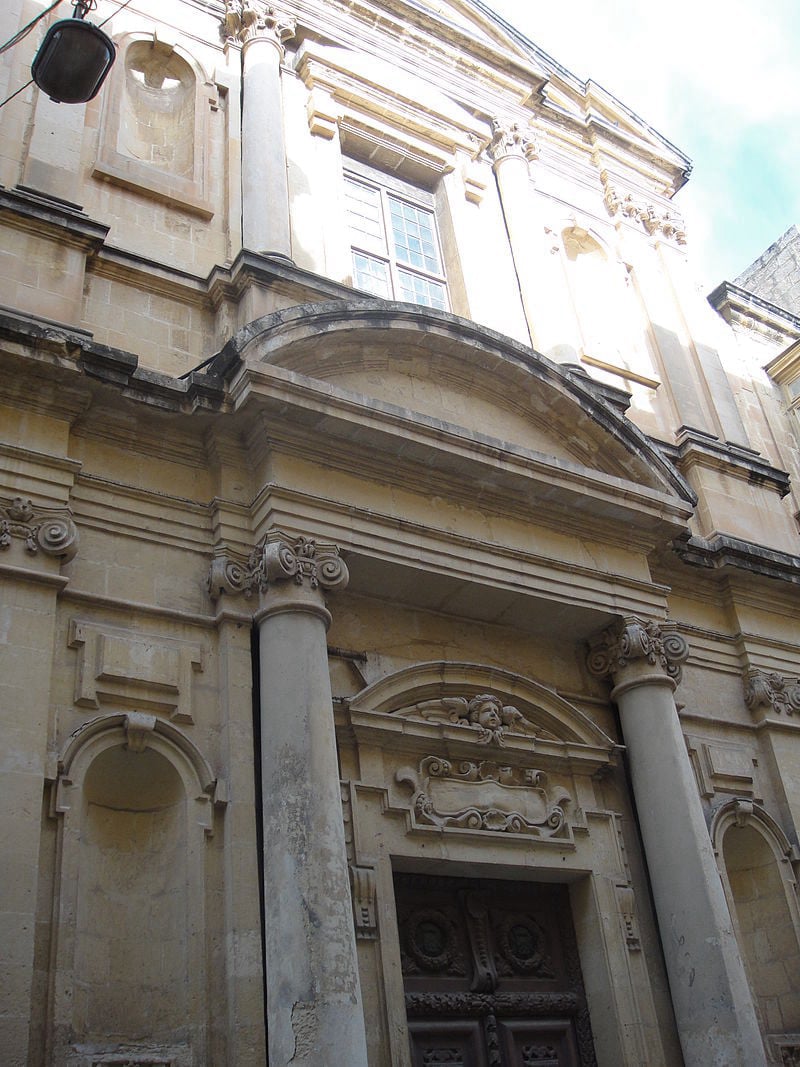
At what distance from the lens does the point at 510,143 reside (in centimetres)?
1271

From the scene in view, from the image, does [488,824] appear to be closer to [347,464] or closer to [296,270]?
[347,464]

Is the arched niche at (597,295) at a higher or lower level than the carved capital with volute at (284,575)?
higher

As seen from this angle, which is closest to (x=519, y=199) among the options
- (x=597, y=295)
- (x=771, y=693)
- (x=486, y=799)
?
(x=597, y=295)

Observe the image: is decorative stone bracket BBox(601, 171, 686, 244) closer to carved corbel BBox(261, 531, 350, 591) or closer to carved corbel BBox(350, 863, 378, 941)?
carved corbel BBox(261, 531, 350, 591)

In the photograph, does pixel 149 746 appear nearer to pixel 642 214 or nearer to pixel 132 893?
pixel 132 893

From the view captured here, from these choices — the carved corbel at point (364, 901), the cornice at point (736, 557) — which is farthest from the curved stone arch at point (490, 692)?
the cornice at point (736, 557)

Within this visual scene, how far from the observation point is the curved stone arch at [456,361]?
7.96 m

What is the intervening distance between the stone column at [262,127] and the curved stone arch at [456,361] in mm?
1278

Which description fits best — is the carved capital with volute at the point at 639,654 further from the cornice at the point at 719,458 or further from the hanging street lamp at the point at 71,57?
the hanging street lamp at the point at 71,57

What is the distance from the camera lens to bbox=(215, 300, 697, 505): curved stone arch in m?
7.96

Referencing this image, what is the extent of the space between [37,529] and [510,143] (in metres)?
7.98

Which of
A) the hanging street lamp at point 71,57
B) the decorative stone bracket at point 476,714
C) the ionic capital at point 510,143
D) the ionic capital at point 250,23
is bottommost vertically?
the decorative stone bracket at point 476,714

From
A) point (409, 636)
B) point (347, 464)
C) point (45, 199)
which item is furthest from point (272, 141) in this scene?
point (409, 636)

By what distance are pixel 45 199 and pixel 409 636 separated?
4100mm
